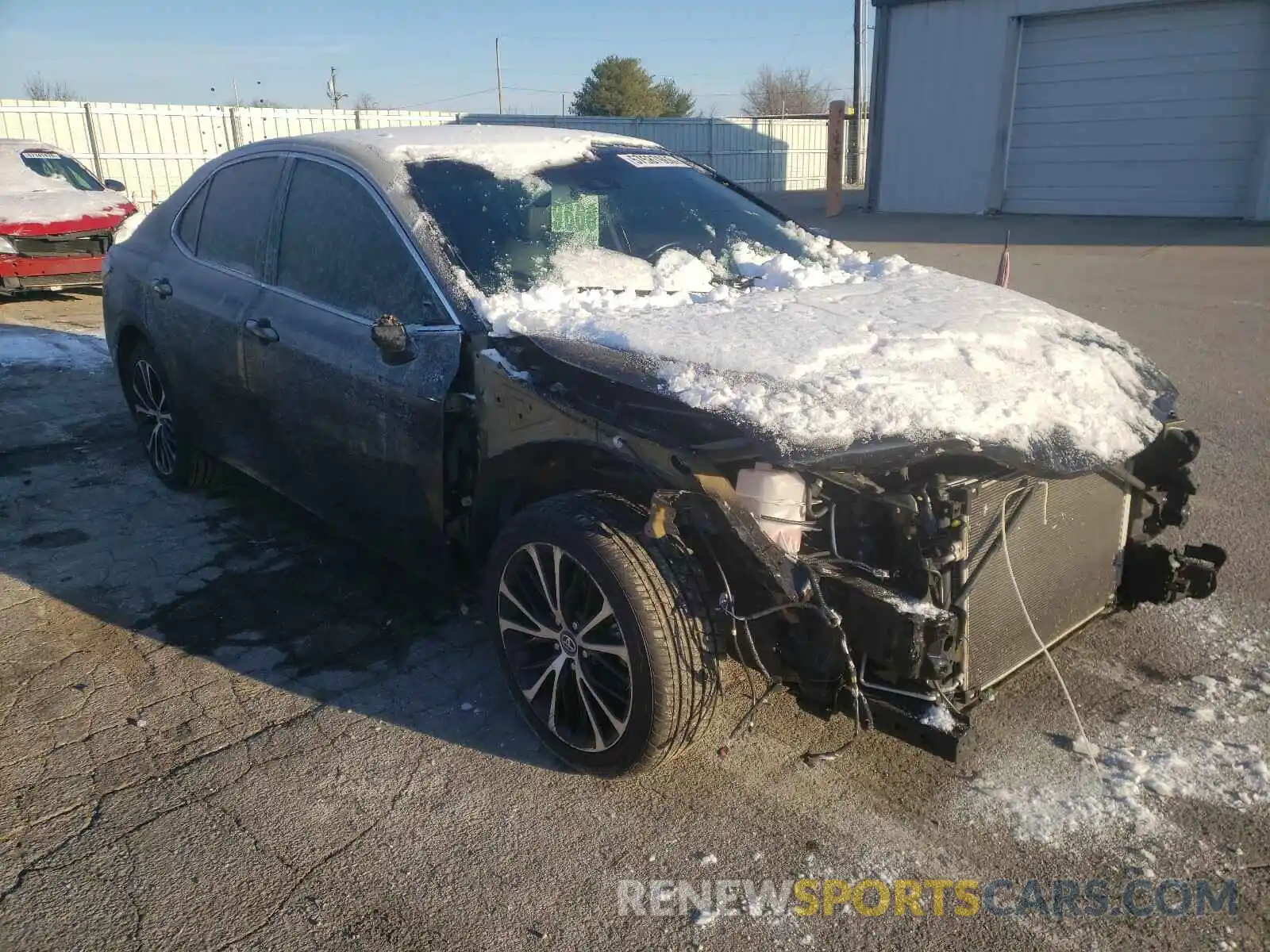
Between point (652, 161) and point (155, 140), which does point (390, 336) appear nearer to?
point (652, 161)

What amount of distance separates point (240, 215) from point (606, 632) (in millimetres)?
2738

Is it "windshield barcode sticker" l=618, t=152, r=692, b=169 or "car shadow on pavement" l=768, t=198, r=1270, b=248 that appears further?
"car shadow on pavement" l=768, t=198, r=1270, b=248

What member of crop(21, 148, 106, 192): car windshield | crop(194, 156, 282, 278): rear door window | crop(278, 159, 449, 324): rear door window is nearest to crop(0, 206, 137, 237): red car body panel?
crop(21, 148, 106, 192): car windshield

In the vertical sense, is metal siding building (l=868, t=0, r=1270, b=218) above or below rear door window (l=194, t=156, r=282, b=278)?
above

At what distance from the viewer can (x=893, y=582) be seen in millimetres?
2529

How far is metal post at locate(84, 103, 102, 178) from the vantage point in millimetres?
19594

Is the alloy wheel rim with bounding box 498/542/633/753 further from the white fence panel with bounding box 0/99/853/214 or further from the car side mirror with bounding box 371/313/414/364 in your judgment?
the white fence panel with bounding box 0/99/853/214

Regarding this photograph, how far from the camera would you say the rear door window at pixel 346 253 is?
3.37m

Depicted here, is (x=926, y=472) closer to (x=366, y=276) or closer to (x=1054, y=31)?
(x=366, y=276)

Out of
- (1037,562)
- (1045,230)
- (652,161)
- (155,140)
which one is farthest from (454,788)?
(155,140)

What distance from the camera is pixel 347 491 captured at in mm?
3635

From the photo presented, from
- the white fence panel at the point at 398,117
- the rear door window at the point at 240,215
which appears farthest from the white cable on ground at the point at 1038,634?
the white fence panel at the point at 398,117

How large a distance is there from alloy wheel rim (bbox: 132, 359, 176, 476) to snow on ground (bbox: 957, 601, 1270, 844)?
13.7 feet

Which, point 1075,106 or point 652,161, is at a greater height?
point 1075,106
